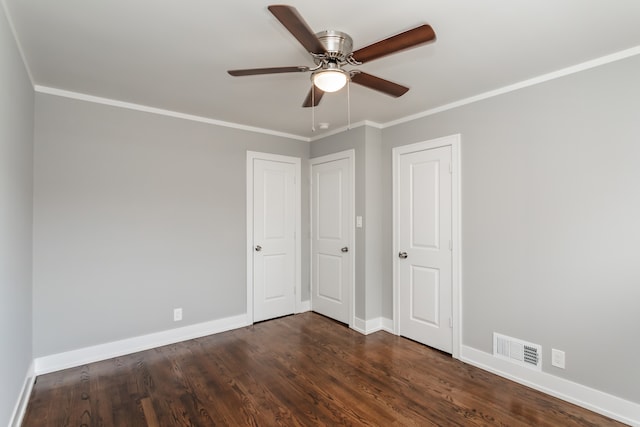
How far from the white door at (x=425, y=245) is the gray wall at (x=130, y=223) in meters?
1.88

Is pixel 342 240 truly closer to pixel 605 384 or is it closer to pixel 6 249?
pixel 605 384

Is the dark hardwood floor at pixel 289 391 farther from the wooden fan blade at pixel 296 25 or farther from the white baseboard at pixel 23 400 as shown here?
the wooden fan blade at pixel 296 25

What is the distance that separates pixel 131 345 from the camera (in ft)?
10.2

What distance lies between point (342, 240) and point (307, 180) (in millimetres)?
1043

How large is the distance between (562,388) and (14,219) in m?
3.93

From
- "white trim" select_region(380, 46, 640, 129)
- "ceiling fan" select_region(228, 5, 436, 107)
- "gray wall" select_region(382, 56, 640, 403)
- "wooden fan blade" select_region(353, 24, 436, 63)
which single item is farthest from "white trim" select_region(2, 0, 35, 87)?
"gray wall" select_region(382, 56, 640, 403)

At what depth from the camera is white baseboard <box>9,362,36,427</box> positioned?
197 centimetres

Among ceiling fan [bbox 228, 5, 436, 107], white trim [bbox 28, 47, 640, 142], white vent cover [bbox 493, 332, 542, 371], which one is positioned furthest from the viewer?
white vent cover [bbox 493, 332, 542, 371]

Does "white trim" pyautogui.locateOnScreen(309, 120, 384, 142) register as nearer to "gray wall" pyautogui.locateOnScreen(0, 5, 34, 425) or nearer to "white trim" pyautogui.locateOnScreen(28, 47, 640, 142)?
"white trim" pyautogui.locateOnScreen(28, 47, 640, 142)

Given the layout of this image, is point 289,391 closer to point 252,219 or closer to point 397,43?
point 252,219

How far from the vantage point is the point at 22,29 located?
74.2 inches

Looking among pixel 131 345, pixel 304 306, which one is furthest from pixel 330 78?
pixel 304 306

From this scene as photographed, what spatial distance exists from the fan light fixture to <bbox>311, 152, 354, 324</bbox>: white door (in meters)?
2.04

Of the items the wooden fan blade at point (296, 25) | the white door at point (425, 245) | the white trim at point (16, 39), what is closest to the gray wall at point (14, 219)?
the white trim at point (16, 39)
